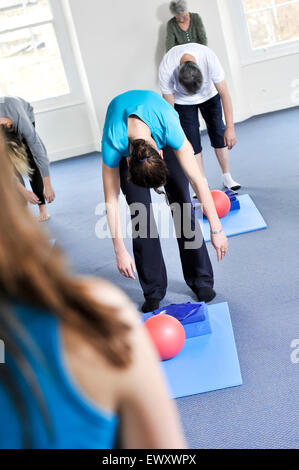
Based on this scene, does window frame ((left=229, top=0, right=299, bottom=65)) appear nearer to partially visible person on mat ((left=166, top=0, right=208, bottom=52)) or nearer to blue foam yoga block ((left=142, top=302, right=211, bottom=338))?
partially visible person on mat ((left=166, top=0, right=208, bottom=52))

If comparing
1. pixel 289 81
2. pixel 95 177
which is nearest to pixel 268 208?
pixel 95 177

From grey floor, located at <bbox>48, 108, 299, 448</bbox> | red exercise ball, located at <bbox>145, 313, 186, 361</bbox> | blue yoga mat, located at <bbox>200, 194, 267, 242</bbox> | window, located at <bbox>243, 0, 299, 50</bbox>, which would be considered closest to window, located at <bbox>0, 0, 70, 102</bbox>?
grey floor, located at <bbox>48, 108, 299, 448</bbox>

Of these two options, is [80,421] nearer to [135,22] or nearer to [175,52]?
[175,52]

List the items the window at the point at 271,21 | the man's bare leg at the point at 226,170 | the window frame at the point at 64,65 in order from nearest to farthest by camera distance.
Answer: the man's bare leg at the point at 226,170
the window at the point at 271,21
the window frame at the point at 64,65

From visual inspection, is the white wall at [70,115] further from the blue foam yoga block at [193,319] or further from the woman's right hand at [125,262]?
the blue foam yoga block at [193,319]

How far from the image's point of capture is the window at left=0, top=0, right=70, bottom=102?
7133 millimetres

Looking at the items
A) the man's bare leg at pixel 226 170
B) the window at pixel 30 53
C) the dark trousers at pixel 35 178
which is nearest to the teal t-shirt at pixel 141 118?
the dark trousers at pixel 35 178

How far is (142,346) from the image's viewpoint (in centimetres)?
54

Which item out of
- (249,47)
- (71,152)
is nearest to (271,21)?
(249,47)

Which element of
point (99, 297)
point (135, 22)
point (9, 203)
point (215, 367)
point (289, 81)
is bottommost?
point (215, 367)

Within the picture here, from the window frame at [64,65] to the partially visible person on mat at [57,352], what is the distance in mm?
7157

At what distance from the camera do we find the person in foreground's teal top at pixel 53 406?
500 millimetres

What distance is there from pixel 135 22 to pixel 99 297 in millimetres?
6830

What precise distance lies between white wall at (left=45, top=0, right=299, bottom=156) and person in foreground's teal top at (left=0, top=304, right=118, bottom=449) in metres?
Answer: 6.79
